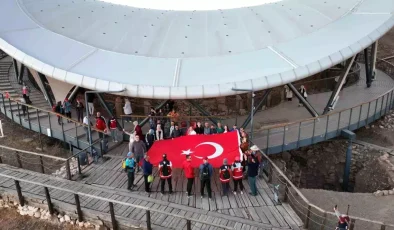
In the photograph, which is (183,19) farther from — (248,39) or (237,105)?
(237,105)

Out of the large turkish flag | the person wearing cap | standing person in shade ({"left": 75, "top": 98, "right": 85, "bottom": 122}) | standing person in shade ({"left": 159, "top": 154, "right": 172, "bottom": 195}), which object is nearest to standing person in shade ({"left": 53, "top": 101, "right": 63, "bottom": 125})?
standing person in shade ({"left": 75, "top": 98, "right": 85, "bottom": 122})

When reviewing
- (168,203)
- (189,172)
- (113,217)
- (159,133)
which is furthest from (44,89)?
(168,203)

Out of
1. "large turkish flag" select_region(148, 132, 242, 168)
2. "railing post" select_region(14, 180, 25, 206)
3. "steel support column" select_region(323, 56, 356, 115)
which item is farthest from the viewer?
"steel support column" select_region(323, 56, 356, 115)

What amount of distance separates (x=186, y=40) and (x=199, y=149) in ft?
20.0

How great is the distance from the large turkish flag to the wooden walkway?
2.86 ft

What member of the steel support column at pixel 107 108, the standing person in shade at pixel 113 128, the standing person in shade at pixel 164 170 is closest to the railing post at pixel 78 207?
the standing person in shade at pixel 164 170

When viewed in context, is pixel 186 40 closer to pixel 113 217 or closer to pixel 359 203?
pixel 113 217

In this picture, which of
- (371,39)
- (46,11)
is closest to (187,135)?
(371,39)

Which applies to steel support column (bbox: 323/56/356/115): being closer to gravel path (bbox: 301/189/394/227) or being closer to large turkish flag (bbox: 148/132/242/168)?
gravel path (bbox: 301/189/394/227)

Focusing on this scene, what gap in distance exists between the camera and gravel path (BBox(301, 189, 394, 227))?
1380 cm

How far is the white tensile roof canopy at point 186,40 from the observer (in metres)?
15.8

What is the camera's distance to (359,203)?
14.5 m

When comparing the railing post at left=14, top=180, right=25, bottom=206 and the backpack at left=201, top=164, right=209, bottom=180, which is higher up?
the backpack at left=201, top=164, right=209, bottom=180

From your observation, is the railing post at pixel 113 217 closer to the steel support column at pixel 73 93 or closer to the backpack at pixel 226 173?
the backpack at pixel 226 173
